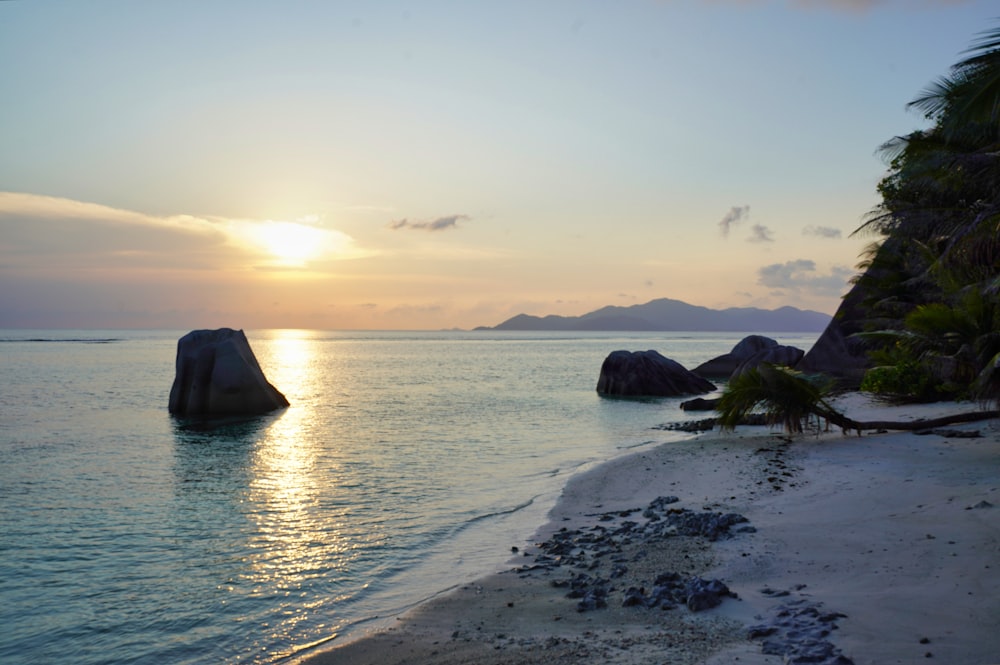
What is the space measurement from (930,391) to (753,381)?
8.48 m

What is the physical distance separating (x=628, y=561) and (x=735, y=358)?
4476 centimetres

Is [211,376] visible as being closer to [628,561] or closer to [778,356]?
[628,561]

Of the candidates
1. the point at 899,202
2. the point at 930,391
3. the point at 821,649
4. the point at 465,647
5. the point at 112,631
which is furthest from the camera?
the point at 899,202

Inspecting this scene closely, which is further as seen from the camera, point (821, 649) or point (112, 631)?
point (112, 631)

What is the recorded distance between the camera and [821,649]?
17.2 ft

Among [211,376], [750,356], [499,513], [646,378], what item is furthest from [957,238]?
[750,356]

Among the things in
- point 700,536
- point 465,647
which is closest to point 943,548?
point 700,536

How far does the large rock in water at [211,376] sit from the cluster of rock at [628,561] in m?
21.4

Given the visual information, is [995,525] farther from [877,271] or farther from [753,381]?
[877,271]

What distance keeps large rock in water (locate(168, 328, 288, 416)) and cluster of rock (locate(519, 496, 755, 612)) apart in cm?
2140

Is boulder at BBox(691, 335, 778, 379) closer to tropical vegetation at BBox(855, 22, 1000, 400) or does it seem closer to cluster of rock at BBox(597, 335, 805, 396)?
cluster of rock at BBox(597, 335, 805, 396)

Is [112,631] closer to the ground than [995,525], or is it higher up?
closer to the ground

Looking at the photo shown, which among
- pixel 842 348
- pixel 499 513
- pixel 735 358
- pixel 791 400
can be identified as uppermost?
pixel 842 348

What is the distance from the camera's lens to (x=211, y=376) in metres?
28.0
